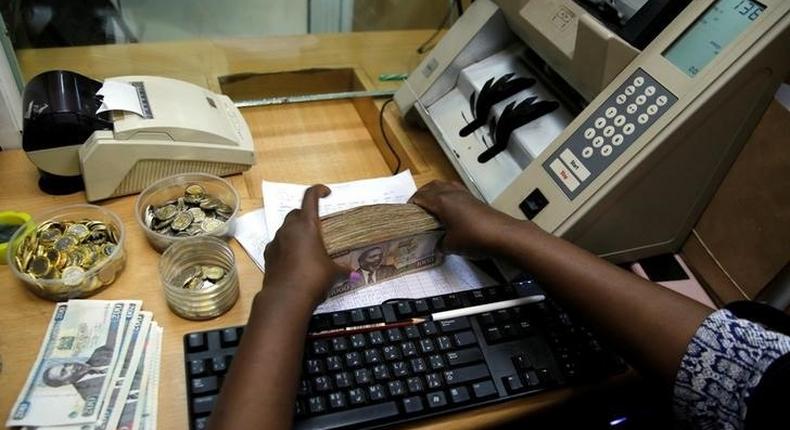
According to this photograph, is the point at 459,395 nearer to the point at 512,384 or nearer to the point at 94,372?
the point at 512,384

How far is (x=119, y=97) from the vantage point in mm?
746

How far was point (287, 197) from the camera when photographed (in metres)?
0.81

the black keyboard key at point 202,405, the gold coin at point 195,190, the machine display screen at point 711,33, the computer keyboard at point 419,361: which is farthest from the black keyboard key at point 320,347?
the machine display screen at point 711,33

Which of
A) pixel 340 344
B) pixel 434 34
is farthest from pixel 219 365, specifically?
pixel 434 34

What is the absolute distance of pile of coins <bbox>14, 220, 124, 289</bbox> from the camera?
65 centimetres

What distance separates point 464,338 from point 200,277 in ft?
1.06

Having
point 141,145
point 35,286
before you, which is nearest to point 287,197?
point 141,145

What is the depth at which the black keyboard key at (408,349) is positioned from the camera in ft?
1.96

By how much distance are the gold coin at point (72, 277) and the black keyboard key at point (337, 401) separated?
320 millimetres

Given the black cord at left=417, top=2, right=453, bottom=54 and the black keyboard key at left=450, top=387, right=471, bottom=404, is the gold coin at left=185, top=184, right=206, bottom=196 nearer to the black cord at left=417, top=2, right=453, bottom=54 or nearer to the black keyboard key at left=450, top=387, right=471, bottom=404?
the black keyboard key at left=450, top=387, right=471, bottom=404

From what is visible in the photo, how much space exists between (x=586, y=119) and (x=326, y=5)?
79 centimetres

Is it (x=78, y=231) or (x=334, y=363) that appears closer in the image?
(x=334, y=363)

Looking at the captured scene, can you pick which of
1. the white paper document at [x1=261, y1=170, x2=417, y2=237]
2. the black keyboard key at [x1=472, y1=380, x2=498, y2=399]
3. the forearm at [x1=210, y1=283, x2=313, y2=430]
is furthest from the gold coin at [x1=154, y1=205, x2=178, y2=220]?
the black keyboard key at [x1=472, y1=380, x2=498, y2=399]

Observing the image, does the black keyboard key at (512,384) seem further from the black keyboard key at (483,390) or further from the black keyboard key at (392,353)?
the black keyboard key at (392,353)
